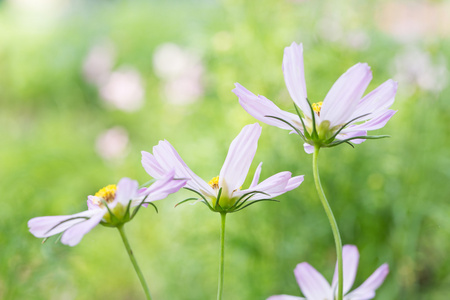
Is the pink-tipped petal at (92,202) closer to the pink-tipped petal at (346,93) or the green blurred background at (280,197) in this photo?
the pink-tipped petal at (346,93)

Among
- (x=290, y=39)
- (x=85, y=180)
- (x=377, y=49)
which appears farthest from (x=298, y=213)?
(x=85, y=180)

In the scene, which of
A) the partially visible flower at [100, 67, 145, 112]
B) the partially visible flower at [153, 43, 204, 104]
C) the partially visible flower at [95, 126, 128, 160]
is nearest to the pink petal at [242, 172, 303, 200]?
the partially visible flower at [153, 43, 204, 104]

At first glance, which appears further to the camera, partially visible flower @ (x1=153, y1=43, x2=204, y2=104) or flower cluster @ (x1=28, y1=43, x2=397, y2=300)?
partially visible flower @ (x1=153, y1=43, x2=204, y2=104)

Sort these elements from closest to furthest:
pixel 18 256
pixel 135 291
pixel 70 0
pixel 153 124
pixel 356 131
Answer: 1. pixel 356 131
2. pixel 18 256
3. pixel 135 291
4. pixel 153 124
5. pixel 70 0

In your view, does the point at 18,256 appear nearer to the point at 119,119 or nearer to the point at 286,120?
the point at 286,120

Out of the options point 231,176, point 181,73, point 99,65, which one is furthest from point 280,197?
point 99,65

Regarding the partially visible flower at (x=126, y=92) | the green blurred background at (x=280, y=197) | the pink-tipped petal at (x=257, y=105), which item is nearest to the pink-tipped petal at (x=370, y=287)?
the pink-tipped petal at (x=257, y=105)

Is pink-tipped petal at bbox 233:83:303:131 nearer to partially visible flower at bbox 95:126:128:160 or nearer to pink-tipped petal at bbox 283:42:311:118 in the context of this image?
pink-tipped petal at bbox 283:42:311:118
